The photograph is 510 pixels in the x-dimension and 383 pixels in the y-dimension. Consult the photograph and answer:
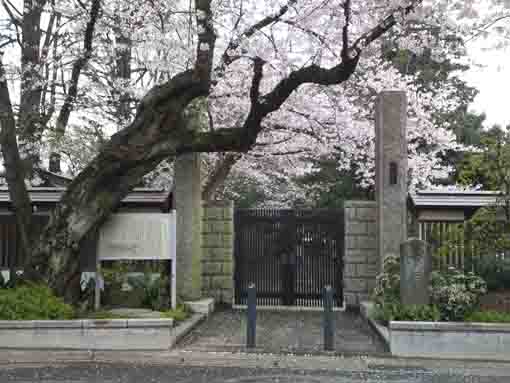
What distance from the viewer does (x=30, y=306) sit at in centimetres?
943

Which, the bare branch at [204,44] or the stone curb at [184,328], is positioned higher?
the bare branch at [204,44]

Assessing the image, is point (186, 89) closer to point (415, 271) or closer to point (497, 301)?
point (415, 271)

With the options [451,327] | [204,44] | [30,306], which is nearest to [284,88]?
[204,44]

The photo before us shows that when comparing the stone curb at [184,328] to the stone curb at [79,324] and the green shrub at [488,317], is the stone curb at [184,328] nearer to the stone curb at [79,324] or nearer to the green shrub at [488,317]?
the stone curb at [79,324]

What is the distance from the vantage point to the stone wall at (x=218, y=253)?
13945mm

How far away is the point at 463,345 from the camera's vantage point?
8977mm

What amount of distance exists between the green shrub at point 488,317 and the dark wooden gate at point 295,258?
180 inches

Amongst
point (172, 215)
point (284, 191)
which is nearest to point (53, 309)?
point (172, 215)

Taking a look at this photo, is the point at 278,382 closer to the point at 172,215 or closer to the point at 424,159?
the point at 172,215

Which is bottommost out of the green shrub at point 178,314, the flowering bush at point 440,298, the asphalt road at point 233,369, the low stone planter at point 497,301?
the asphalt road at point 233,369

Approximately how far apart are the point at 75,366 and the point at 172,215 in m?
3.45

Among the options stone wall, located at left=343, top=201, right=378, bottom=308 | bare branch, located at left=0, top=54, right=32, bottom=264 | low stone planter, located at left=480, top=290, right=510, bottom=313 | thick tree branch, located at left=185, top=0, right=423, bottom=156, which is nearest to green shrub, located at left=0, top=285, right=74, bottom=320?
bare branch, located at left=0, top=54, right=32, bottom=264

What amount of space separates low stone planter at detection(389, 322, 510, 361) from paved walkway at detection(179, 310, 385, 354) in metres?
0.42

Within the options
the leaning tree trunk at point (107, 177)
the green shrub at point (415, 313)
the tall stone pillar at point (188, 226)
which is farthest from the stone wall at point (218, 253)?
the green shrub at point (415, 313)
